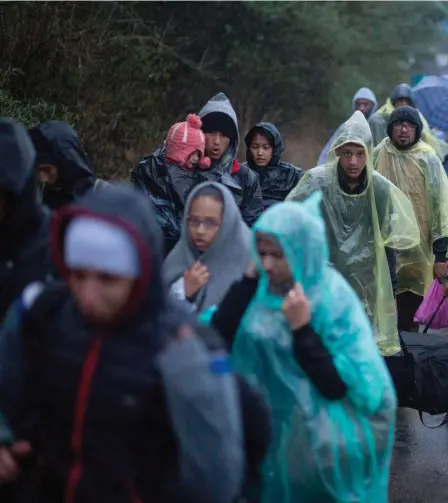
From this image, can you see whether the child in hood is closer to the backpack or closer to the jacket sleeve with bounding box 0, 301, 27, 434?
the jacket sleeve with bounding box 0, 301, 27, 434

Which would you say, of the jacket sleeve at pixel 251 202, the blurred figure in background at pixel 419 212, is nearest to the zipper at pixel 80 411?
the jacket sleeve at pixel 251 202

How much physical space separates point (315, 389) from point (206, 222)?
1121 mm

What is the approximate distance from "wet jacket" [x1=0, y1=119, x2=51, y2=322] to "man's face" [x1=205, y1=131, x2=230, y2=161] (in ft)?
11.0

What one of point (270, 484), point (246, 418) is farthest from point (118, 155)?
point (246, 418)

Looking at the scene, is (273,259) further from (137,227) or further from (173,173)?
(173,173)

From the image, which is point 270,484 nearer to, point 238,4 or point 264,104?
point 238,4

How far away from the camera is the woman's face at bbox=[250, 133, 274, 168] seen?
790cm

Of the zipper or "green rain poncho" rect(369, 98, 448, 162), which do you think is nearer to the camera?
the zipper

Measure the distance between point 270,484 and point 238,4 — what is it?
49.8ft

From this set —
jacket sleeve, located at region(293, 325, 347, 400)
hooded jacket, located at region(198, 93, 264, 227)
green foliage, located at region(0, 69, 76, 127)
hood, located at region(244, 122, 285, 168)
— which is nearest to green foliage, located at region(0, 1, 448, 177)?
green foliage, located at region(0, 69, 76, 127)

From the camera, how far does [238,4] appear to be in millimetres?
17844

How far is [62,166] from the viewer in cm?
452

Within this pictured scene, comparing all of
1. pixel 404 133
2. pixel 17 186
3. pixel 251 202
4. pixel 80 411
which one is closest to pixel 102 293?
pixel 80 411

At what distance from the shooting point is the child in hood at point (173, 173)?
19.7ft
